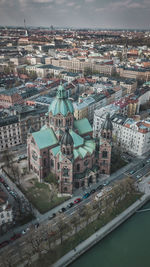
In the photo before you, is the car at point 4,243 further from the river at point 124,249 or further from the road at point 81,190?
the river at point 124,249

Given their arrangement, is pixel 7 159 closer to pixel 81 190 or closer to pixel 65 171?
pixel 65 171

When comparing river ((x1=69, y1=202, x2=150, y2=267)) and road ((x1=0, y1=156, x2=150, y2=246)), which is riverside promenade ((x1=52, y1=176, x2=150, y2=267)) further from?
road ((x1=0, y1=156, x2=150, y2=246))

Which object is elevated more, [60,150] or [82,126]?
[82,126]

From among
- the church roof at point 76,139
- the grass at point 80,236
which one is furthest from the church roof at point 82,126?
the grass at point 80,236

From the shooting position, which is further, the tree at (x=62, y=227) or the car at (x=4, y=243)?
the tree at (x=62, y=227)

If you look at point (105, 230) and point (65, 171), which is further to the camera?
point (65, 171)

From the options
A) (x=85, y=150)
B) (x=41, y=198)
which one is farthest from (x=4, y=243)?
(x=85, y=150)

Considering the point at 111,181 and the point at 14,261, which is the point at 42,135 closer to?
the point at 111,181
